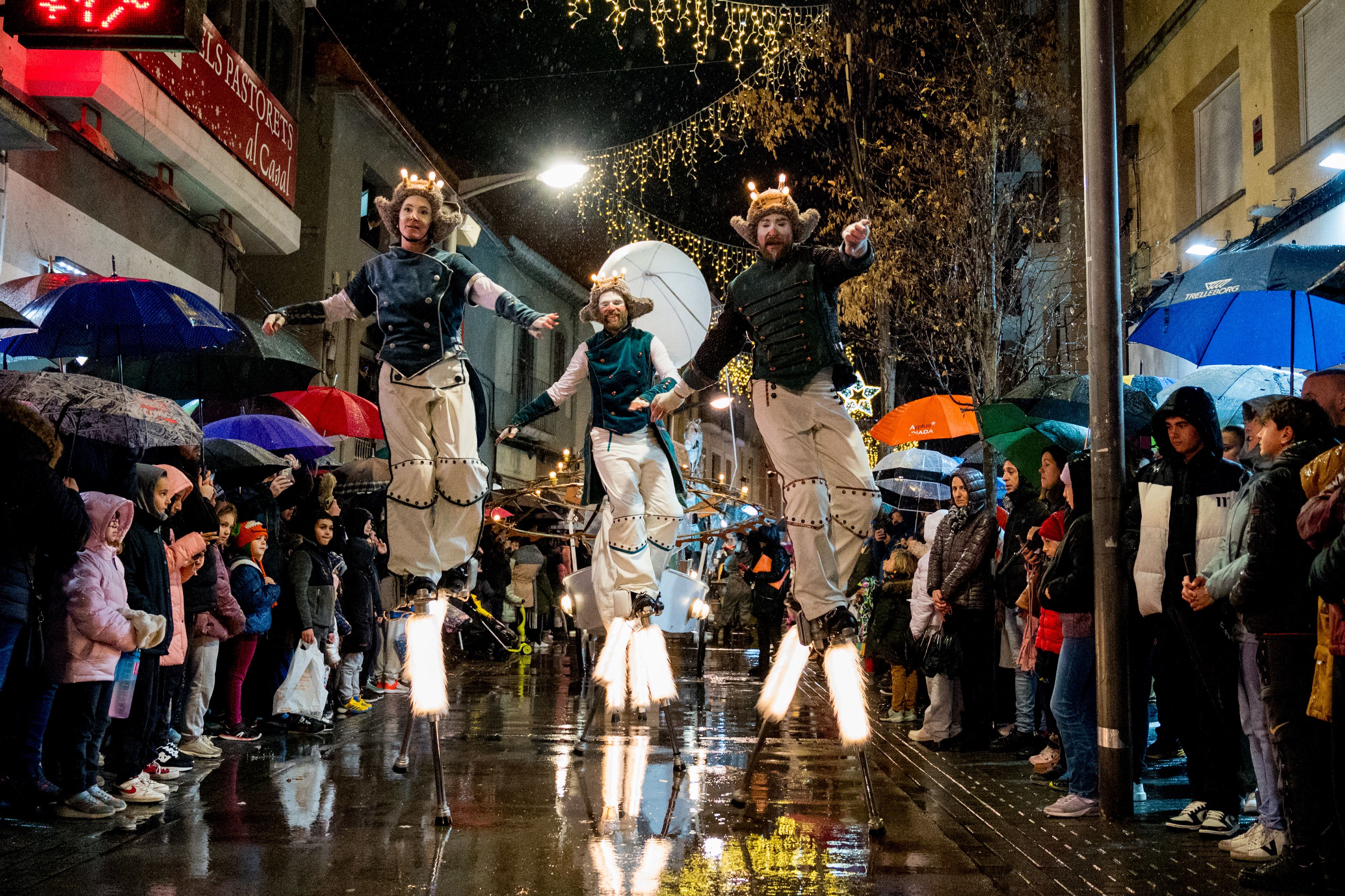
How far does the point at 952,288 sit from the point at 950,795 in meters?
9.30

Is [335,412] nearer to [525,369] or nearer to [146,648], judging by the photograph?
[146,648]

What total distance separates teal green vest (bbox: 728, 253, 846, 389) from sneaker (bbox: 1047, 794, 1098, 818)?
89.9 inches

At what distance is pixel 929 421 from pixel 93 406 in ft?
29.6

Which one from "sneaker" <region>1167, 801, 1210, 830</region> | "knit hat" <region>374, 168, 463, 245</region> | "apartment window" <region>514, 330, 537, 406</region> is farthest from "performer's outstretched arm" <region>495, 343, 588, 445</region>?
"apartment window" <region>514, 330, 537, 406</region>

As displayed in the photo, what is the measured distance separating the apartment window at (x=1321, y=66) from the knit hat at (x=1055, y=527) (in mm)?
7523

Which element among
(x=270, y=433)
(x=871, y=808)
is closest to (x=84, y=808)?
(x=871, y=808)

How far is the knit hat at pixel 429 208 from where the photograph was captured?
6121mm

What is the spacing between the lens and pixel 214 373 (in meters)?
9.55

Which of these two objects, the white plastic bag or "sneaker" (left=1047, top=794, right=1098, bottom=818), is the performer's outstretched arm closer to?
the white plastic bag

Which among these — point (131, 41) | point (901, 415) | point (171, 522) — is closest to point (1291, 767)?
point (171, 522)

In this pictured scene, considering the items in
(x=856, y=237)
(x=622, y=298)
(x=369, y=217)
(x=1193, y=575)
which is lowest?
(x=1193, y=575)

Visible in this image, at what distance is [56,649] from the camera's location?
543cm

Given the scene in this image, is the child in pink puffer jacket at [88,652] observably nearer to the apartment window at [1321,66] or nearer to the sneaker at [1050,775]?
the sneaker at [1050,775]

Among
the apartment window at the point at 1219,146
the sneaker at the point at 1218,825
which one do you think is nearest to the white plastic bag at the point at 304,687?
the sneaker at the point at 1218,825
